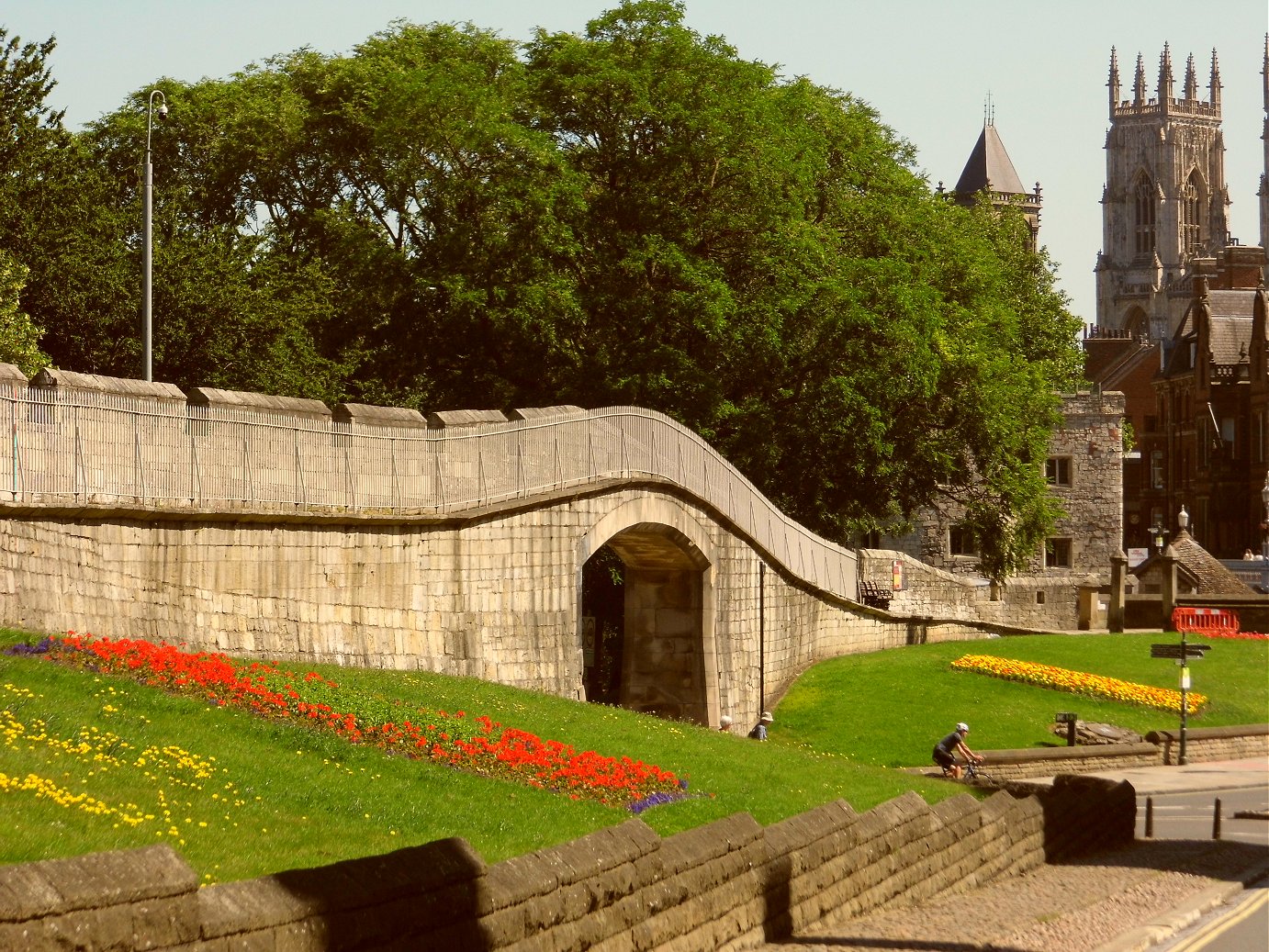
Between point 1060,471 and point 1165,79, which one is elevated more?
point 1165,79

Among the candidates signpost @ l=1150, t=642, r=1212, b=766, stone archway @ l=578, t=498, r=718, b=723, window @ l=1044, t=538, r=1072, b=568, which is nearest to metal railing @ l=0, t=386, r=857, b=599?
stone archway @ l=578, t=498, r=718, b=723

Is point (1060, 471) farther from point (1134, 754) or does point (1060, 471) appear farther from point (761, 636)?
point (761, 636)

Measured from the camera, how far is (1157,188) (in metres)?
191

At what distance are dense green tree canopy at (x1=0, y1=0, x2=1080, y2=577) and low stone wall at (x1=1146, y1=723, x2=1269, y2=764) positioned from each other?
10307 mm

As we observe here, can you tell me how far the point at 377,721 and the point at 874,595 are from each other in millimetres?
32874

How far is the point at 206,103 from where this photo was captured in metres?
57.5

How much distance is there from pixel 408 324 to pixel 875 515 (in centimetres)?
1304

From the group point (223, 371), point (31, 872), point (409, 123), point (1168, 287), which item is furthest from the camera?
point (1168, 287)

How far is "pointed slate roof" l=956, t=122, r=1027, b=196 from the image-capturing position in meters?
117

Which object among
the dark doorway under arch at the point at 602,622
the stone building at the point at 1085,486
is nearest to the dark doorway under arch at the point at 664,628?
the dark doorway under arch at the point at 602,622

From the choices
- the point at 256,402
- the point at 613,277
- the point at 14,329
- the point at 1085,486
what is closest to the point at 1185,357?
the point at 1085,486

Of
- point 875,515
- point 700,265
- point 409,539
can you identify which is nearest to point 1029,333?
point 875,515

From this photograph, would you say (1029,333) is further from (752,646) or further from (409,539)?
(409,539)

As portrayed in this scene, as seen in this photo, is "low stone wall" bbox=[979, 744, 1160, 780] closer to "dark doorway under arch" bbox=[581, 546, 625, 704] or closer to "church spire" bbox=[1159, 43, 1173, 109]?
"dark doorway under arch" bbox=[581, 546, 625, 704]
